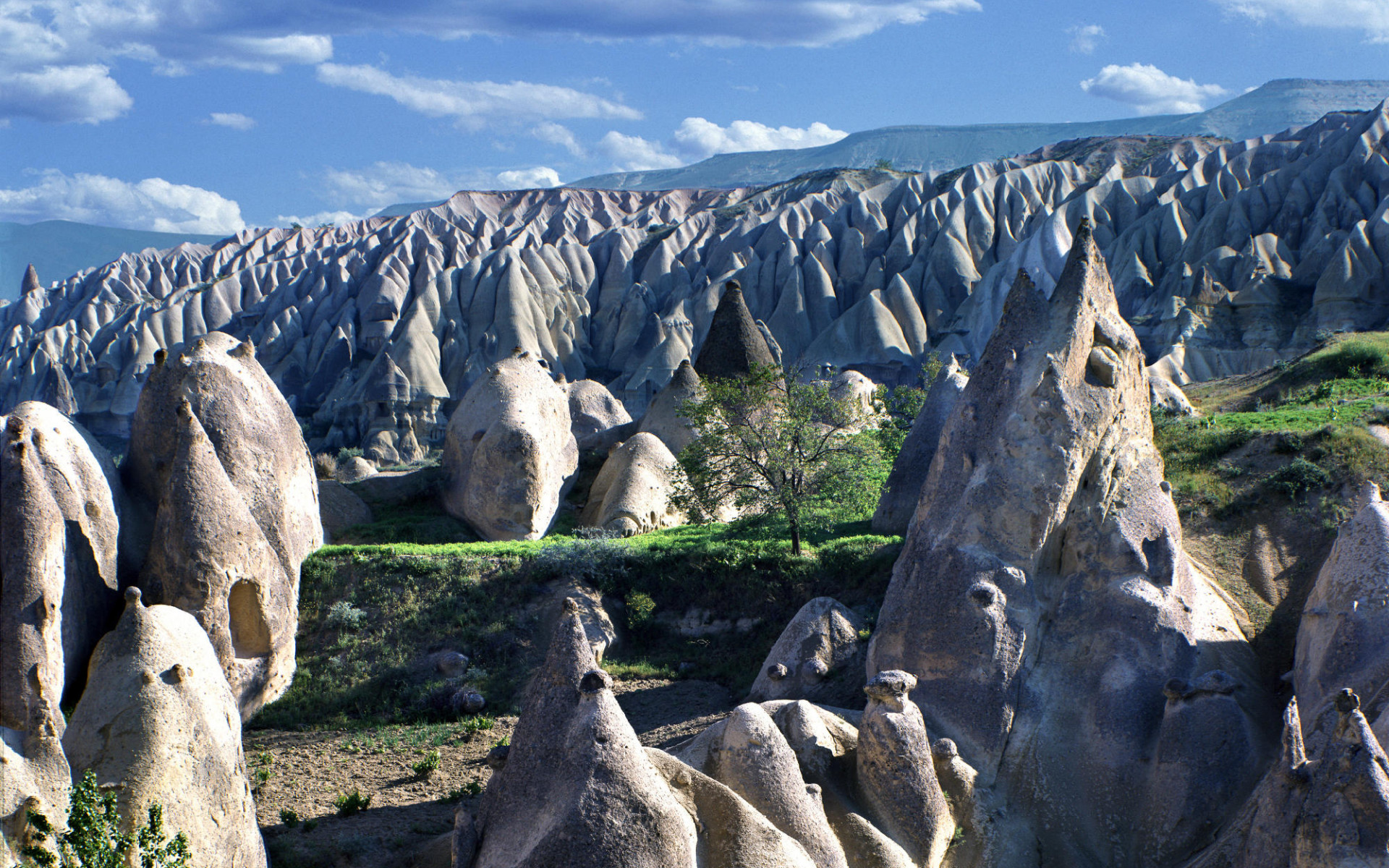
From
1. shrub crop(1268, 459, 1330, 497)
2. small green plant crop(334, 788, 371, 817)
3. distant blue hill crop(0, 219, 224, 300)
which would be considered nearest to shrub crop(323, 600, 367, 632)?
small green plant crop(334, 788, 371, 817)

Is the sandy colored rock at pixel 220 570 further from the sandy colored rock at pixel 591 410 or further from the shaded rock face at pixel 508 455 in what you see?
the sandy colored rock at pixel 591 410

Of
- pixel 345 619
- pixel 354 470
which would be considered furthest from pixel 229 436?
pixel 354 470

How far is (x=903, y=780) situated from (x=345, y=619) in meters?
9.84

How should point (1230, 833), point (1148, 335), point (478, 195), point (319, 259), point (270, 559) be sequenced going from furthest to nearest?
point (478, 195), point (319, 259), point (1148, 335), point (270, 559), point (1230, 833)

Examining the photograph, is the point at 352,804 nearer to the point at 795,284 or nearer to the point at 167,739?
the point at 167,739

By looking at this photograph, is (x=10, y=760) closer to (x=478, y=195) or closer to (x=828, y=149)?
(x=478, y=195)

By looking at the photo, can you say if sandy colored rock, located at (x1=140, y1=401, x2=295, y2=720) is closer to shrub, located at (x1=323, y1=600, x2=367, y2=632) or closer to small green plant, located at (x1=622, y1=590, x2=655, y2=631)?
shrub, located at (x1=323, y1=600, x2=367, y2=632)

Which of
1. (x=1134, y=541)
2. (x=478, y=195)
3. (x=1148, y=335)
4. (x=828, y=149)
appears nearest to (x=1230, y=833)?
(x=1134, y=541)

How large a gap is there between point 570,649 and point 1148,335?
43188 mm

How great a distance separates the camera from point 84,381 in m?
68.2

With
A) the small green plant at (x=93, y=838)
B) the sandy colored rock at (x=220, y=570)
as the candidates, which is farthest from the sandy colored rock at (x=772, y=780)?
the sandy colored rock at (x=220, y=570)

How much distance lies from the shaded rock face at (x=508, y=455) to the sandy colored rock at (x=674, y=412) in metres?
3.24

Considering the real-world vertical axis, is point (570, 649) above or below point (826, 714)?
above

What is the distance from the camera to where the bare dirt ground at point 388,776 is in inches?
424
